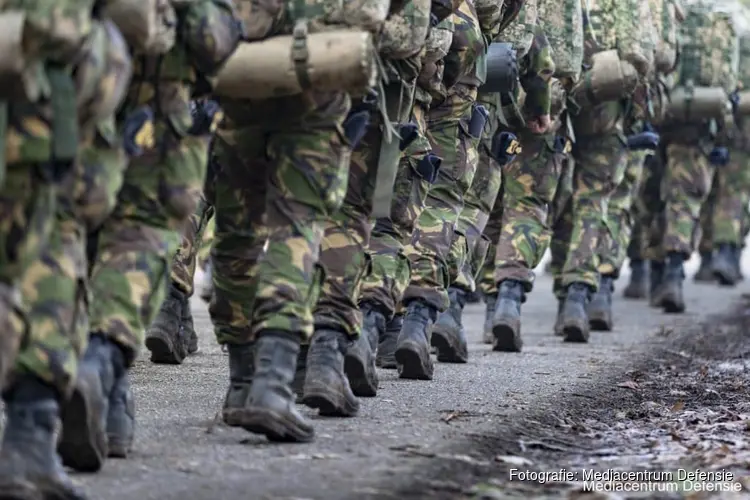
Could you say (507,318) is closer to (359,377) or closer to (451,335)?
(451,335)

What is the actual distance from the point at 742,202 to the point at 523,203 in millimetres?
8296

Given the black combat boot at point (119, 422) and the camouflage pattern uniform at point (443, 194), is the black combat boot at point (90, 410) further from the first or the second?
the camouflage pattern uniform at point (443, 194)

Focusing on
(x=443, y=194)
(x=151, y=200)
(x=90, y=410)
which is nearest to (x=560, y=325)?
(x=443, y=194)

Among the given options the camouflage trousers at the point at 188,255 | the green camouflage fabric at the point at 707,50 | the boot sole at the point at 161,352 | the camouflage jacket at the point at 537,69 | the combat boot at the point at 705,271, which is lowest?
the boot sole at the point at 161,352

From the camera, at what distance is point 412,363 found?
27.4ft

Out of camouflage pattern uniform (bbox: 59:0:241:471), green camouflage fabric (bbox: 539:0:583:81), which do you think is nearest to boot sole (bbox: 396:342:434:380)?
green camouflage fabric (bbox: 539:0:583:81)

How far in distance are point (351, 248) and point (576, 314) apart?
16.7 feet

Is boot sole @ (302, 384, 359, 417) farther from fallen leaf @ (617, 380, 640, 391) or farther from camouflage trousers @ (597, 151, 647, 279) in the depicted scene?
camouflage trousers @ (597, 151, 647, 279)

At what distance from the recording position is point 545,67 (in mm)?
9828

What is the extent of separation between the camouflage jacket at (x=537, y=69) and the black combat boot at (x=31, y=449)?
18.2ft

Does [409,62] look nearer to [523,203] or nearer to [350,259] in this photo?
[350,259]

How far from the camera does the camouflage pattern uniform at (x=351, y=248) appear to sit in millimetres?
6602

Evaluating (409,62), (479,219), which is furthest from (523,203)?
(409,62)

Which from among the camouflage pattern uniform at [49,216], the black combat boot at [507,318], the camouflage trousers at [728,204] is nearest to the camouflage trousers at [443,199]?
the black combat boot at [507,318]
